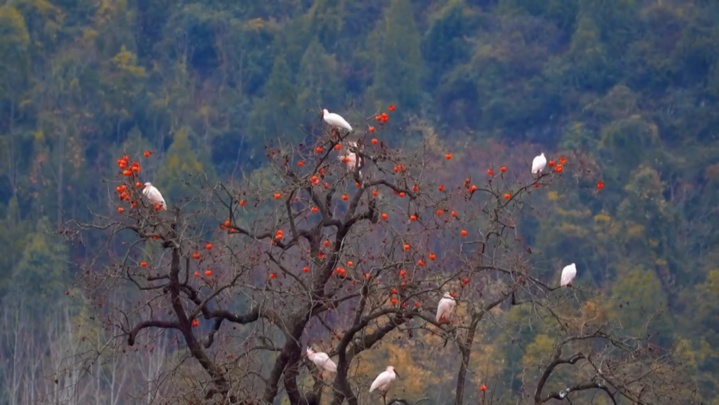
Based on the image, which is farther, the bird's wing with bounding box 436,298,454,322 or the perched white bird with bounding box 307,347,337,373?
the perched white bird with bounding box 307,347,337,373

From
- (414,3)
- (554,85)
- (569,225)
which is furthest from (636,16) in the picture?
(569,225)

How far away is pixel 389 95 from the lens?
44125 mm

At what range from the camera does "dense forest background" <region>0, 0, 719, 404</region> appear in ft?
116

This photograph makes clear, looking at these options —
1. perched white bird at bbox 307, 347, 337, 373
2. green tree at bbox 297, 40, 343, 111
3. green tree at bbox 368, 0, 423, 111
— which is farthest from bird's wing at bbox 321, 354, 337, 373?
green tree at bbox 297, 40, 343, 111

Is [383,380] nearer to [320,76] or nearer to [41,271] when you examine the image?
[41,271]

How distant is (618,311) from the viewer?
27.1m

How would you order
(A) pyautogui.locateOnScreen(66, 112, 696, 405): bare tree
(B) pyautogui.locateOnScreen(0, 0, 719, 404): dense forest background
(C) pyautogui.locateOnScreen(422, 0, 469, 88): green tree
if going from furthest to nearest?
(C) pyautogui.locateOnScreen(422, 0, 469, 88): green tree
(B) pyautogui.locateOnScreen(0, 0, 719, 404): dense forest background
(A) pyautogui.locateOnScreen(66, 112, 696, 405): bare tree

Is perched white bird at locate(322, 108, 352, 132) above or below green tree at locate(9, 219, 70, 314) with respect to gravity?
above

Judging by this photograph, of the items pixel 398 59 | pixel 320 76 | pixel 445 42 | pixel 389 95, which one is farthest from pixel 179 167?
pixel 445 42

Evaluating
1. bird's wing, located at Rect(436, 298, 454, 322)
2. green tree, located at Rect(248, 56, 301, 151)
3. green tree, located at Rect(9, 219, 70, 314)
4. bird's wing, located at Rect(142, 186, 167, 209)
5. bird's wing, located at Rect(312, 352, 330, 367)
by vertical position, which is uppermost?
bird's wing, located at Rect(142, 186, 167, 209)

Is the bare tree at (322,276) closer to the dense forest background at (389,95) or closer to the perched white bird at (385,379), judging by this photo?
the perched white bird at (385,379)

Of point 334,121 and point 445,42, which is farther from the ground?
point 334,121

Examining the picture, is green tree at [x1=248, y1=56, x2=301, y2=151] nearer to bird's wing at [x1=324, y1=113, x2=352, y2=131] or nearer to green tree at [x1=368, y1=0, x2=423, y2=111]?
green tree at [x1=368, y1=0, x2=423, y2=111]

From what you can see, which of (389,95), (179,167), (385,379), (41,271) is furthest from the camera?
(389,95)
